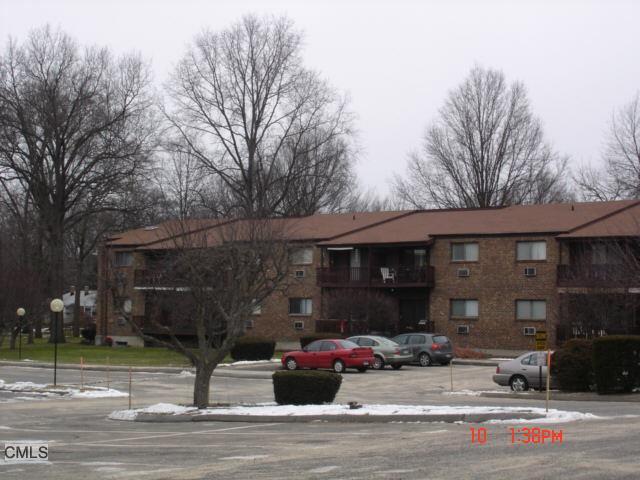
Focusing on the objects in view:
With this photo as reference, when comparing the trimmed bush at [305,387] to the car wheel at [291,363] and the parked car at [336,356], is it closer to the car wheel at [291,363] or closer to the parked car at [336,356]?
the parked car at [336,356]

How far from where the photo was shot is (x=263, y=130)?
64.2 m

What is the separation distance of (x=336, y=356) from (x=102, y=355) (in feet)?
65.1

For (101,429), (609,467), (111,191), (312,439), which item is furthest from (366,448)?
(111,191)

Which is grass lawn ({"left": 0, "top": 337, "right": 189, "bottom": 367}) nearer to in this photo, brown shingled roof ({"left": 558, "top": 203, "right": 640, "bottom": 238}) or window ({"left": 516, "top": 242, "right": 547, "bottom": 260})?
window ({"left": 516, "top": 242, "right": 547, "bottom": 260})

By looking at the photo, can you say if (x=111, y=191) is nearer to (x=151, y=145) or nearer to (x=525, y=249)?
(x=151, y=145)

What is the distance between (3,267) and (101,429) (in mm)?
37795

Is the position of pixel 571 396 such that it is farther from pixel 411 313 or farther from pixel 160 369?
pixel 411 313

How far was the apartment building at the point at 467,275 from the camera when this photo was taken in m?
43.6

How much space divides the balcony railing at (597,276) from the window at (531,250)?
1599 millimetres

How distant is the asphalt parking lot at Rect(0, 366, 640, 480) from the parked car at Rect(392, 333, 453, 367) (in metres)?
14.6

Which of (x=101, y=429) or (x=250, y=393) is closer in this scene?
(x=101, y=429)

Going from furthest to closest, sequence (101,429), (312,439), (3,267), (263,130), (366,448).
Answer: (263,130) → (3,267) → (101,429) → (312,439) → (366,448)

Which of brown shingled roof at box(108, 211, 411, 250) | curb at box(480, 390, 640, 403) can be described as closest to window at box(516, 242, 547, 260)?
brown shingled roof at box(108, 211, 411, 250)

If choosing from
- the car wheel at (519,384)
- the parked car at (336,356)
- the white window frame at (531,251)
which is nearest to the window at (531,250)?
the white window frame at (531,251)
